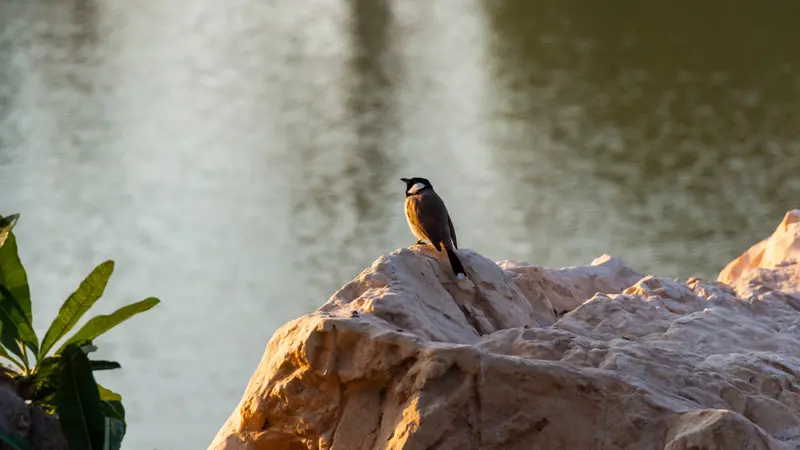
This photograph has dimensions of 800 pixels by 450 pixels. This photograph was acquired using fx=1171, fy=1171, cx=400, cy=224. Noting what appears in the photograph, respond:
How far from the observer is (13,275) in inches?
88.4


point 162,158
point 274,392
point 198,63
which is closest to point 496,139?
point 162,158

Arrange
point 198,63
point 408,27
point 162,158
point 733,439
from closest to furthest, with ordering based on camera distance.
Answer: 1. point 733,439
2. point 162,158
3. point 198,63
4. point 408,27

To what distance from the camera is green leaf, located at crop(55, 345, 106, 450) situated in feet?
6.48

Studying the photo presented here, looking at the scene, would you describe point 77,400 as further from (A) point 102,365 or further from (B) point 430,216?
(B) point 430,216

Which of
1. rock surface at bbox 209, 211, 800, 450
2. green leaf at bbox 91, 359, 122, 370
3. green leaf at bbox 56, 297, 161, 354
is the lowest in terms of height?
rock surface at bbox 209, 211, 800, 450

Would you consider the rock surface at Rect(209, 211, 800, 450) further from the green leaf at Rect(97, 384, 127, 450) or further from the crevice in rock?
the green leaf at Rect(97, 384, 127, 450)

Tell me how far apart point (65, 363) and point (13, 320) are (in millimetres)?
277

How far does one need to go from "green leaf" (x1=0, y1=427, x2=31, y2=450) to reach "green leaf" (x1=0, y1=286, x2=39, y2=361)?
0.28 m

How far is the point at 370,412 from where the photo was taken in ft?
7.35

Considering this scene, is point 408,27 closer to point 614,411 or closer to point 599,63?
point 599,63

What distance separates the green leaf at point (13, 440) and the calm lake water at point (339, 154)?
154 inches

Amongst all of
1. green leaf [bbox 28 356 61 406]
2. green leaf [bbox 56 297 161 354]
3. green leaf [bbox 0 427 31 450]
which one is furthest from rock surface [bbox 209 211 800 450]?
green leaf [bbox 0 427 31 450]

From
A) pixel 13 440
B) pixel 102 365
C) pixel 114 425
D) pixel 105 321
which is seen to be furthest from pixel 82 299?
pixel 13 440

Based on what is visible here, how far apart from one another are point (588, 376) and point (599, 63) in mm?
9242
